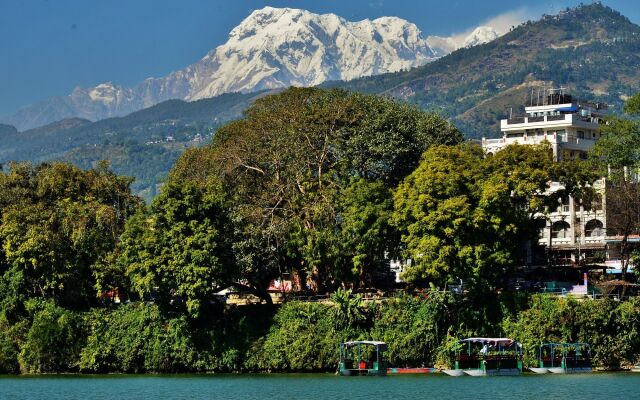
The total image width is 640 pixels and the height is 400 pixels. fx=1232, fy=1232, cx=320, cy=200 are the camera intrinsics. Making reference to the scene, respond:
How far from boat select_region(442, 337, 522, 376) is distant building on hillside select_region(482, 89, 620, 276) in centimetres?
1261

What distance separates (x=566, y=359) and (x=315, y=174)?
20487 mm

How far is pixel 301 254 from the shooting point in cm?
7425

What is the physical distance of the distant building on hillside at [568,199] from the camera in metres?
81.8

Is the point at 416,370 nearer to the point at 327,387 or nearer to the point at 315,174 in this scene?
the point at 327,387

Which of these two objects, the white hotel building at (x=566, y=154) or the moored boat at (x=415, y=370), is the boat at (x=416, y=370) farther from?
the white hotel building at (x=566, y=154)

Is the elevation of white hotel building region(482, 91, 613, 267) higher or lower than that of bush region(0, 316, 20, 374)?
higher

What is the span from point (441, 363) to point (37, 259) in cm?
2504

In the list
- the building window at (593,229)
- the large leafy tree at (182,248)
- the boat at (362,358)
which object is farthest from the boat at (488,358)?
the building window at (593,229)

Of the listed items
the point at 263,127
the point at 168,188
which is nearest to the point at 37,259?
the point at 168,188

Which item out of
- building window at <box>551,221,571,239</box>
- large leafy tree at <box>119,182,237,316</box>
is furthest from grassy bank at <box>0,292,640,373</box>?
building window at <box>551,221,571,239</box>

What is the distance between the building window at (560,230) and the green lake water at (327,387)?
84.0ft

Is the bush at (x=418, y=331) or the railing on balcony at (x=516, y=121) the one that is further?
the railing on balcony at (x=516, y=121)

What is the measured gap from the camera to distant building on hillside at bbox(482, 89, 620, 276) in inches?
3219

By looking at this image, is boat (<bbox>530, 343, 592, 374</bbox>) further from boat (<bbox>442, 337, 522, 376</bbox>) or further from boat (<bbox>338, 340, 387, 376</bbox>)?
boat (<bbox>338, 340, 387, 376</bbox>)
